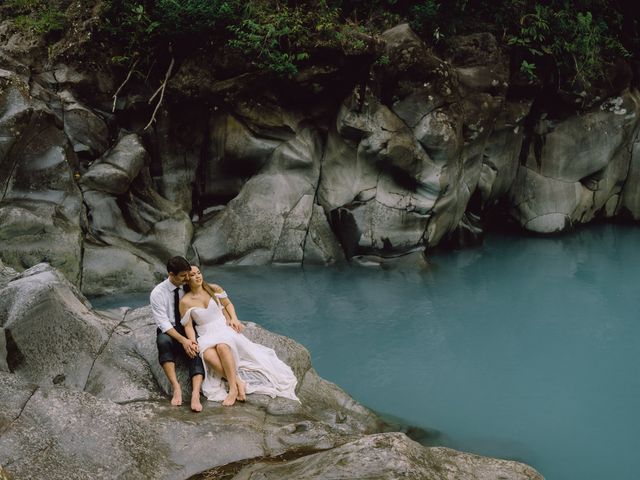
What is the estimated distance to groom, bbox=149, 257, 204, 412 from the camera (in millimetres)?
5441

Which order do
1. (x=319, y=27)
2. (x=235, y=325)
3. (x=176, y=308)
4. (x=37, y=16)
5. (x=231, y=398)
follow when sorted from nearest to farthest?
(x=231, y=398) < (x=176, y=308) < (x=235, y=325) < (x=319, y=27) < (x=37, y=16)

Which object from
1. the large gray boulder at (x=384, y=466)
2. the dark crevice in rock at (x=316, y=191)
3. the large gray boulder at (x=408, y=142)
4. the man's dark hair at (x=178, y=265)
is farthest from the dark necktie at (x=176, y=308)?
the large gray boulder at (x=408, y=142)

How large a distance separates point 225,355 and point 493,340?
5663 millimetres

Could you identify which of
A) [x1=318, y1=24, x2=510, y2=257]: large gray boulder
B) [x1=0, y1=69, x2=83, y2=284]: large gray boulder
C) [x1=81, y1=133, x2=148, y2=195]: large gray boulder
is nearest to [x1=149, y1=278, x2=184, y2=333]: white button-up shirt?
[x1=0, y1=69, x2=83, y2=284]: large gray boulder

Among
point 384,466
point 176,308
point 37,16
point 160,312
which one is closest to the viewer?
point 384,466

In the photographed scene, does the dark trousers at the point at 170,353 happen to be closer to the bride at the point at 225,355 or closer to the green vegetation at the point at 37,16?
the bride at the point at 225,355

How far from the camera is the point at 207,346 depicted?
220 inches

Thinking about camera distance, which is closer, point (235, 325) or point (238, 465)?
point (238, 465)

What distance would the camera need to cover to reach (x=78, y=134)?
11078 mm

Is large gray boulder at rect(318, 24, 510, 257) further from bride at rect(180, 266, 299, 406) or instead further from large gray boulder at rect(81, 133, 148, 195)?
bride at rect(180, 266, 299, 406)

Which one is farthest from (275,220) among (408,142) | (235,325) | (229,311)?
(235,325)

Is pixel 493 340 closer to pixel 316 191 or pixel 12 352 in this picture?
pixel 316 191

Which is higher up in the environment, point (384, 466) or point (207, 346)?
point (384, 466)

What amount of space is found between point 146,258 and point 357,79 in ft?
15.8
